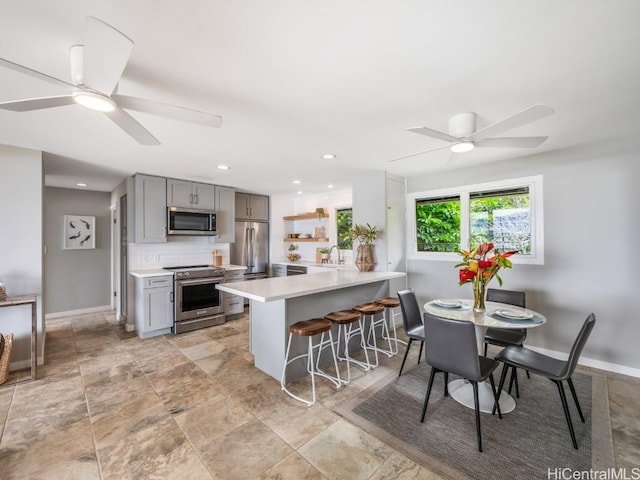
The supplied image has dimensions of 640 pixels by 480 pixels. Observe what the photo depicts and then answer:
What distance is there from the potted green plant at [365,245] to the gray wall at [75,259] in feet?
16.0

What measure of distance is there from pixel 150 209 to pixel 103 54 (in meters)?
3.50

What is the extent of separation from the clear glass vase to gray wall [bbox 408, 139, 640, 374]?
1.42m

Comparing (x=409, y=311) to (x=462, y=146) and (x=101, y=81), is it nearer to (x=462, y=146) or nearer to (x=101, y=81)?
(x=462, y=146)

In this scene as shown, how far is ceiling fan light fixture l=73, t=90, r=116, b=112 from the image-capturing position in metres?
1.53

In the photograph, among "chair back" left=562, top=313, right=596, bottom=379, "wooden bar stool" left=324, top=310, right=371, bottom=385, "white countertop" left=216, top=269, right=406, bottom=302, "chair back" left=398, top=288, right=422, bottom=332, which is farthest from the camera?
"chair back" left=398, top=288, right=422, bottom=332

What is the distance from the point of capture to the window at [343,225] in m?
5.92

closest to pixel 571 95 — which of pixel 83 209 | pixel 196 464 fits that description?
pixel 196 464

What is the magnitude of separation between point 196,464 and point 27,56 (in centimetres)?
251

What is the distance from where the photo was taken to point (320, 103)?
2.12 metres

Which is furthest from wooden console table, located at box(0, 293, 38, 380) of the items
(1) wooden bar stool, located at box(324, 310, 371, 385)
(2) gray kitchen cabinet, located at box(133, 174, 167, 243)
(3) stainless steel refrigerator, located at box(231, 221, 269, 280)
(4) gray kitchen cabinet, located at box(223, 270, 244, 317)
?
(3) stainless steel refrigerator, located at box(231, 221, 269, 280)

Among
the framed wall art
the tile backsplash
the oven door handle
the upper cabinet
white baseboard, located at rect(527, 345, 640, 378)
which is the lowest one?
white baseboard, located at rect(527, 345, 640, 378)

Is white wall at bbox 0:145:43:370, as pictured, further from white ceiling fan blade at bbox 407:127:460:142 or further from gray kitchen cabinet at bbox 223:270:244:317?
white ceiling fan blade at bbox 407:127:460:142

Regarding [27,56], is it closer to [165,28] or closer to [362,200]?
[165,28]

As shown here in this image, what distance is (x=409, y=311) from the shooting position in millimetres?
3066
